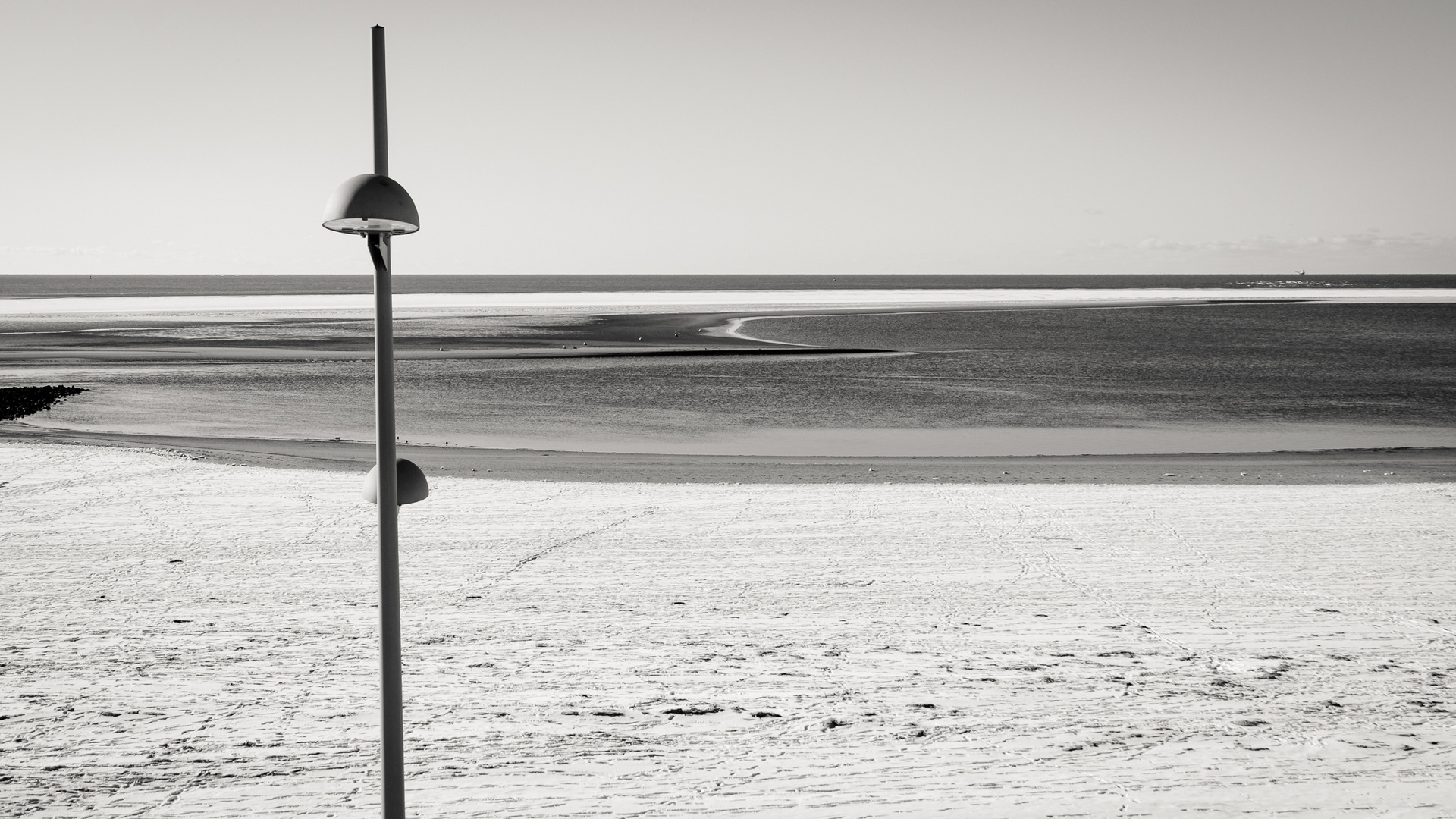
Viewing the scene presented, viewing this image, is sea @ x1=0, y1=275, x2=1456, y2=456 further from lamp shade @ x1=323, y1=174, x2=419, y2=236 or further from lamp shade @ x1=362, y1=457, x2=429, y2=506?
lamp shade @ x1=323, y1=174, x2=419, y2=236

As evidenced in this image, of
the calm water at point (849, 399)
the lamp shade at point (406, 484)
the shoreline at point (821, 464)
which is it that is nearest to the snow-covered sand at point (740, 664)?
the lamp shade at point (406, 484)

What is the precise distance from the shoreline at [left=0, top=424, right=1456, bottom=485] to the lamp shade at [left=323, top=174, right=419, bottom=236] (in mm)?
11733

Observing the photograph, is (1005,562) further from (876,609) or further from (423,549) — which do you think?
(423,549)

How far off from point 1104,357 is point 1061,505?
33029mm

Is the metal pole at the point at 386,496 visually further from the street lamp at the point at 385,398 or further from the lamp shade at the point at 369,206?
the lamp shade at the point at 369,206

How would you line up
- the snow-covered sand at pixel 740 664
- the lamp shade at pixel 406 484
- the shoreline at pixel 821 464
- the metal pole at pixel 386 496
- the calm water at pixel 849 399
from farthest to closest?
the calm water at pixel 849 399 → the shoreline at pixel 821 464 → the snow-covered sand at pixel 740 664 → the lamp shade at pixel 406 484 → the metal pole at pixel 386 496

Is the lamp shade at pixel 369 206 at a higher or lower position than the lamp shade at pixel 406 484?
higher

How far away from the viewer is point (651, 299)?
3984 inches

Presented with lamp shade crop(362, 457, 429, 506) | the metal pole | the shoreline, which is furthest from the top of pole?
the shoreline

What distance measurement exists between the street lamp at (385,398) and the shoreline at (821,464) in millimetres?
11298

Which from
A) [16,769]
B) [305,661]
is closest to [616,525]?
[305,661]

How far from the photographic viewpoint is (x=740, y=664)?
21.8 ft

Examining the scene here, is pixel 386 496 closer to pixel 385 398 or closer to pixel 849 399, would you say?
pixel 385 398

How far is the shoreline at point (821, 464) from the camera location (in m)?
15.3
